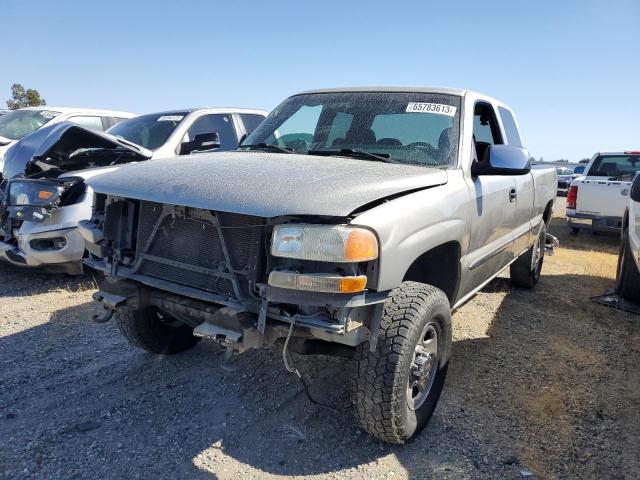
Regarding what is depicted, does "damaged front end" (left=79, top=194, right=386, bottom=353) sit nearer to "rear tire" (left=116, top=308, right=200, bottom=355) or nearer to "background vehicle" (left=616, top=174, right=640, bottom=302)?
"rear tire" (left=116, top=308, right=200, bottom=355)

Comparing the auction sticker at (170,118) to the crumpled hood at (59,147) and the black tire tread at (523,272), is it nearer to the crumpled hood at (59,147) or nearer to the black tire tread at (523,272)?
the crumpled hood at (59,147)

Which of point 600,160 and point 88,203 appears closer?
point 88,203

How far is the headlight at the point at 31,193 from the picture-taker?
15.7 ft

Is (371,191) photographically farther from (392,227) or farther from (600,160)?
(600,160)

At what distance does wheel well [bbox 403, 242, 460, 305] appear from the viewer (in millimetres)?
3115

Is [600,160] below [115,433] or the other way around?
the other way around

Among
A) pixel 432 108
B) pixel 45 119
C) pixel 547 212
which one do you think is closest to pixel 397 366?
pixel 432 108

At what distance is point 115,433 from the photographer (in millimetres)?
2729

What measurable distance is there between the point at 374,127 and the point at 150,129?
12.1ft

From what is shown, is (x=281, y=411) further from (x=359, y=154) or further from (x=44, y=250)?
(x=44, y=250)

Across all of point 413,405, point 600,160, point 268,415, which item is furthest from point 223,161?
point 600,160

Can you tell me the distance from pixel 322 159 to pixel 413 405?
5.04 ft

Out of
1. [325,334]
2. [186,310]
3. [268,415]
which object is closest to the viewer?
[325,334]

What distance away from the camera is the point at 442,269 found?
3.23 meters
